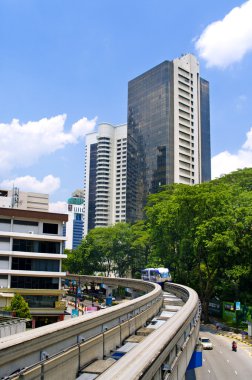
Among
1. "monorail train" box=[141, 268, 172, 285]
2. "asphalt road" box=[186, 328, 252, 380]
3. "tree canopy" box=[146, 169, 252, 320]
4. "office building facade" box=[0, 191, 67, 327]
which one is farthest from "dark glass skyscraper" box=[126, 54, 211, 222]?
"asphalt road" box=[186, 328, 252, 380]

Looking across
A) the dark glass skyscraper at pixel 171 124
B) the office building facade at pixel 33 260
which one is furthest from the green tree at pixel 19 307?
the dark glass skyscraper at pixel 171 124

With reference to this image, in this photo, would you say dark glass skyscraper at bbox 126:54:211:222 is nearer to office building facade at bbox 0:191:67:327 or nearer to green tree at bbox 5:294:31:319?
office building facade at bbox 0:191:67:327

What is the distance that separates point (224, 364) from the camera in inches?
1554

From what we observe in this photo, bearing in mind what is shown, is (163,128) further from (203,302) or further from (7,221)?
(7,221)

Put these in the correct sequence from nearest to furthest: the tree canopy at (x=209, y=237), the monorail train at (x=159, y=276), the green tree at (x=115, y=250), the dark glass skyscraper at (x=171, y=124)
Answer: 1. the tree canopy at (x=209, y=237)
2. the monorail train at (x=159, y=276)
3. the green tree at (x=115, y=250)
4. the dark glass skyscraper at (x=171, y=124)

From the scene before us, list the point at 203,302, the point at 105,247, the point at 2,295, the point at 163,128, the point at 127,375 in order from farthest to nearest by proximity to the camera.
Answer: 1. the point at 163,128
2. the point at 105,247
3. the point at 203,302
4. the point at 2,295
5. the point at 127,375

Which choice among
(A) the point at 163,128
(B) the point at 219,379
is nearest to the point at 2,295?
(B) the point at 219,379

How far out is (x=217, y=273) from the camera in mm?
66562

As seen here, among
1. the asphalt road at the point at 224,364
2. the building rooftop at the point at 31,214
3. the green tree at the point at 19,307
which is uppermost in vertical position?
the building rooftop at the point at 31,214

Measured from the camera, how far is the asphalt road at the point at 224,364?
34.5 metres

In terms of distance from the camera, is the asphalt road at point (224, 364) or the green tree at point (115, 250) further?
the green tree at point (115, 250)

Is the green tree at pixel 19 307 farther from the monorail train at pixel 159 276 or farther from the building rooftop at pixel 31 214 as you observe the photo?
the monorail train at pixel 159 276

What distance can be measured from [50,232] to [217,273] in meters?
27.7

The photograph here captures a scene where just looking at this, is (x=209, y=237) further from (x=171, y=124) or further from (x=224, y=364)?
(x=171, y=124)
